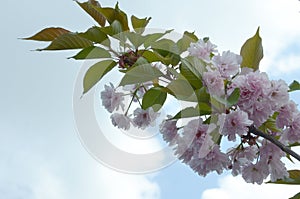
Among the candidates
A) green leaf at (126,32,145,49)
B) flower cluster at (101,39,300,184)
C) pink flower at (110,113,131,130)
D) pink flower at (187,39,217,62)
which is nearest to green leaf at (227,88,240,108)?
flower cluster at (101,39,300,184)

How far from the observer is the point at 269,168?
76 centimetres

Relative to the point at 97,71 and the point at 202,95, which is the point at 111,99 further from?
the point at 202,95

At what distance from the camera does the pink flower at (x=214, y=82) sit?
670mm

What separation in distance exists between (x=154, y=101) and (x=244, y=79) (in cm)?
18

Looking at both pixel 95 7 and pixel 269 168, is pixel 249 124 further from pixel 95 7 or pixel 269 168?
pixel 95 7

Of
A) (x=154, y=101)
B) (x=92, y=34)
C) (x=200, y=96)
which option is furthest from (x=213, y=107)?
(x=92, y=34)

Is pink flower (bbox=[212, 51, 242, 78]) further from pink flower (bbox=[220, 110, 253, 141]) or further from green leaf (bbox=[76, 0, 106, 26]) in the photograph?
green leaf (bbox=[76, 0, 106, 26])

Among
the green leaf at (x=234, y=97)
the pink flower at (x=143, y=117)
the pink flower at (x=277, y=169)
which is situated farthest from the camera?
the pink flower at (x=143, y=117)

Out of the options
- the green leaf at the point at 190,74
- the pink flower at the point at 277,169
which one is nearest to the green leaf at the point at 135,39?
the green leaf at the point at 190,74

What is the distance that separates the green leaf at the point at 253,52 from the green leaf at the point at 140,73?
20cm

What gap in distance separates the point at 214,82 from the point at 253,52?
0.17m

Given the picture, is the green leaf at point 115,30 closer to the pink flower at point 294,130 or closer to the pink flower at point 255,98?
the pink flower at point 255,98

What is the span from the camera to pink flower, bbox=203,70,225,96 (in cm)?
67

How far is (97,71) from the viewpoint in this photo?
2.54 ft
